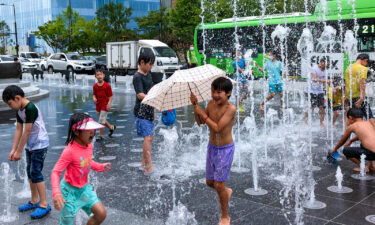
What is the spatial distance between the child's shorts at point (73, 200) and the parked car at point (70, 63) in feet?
98.9

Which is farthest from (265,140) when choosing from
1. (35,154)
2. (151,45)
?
(151,45)

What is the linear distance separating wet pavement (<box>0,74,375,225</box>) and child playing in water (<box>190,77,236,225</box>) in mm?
503

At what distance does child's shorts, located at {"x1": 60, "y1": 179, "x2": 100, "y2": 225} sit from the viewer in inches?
130

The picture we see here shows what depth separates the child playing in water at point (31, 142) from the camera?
4203 millimetres

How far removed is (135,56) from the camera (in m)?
30.0

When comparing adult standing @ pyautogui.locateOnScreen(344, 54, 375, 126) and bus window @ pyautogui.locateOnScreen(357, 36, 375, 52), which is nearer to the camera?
adult standing @ pyautogui.locateOnScreen(344, 54, 375, 126)

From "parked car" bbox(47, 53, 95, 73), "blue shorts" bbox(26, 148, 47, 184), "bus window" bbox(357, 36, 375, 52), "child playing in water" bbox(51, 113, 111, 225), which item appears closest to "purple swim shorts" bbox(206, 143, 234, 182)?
"child playing in water" bbox(51, 113, 111, 225)

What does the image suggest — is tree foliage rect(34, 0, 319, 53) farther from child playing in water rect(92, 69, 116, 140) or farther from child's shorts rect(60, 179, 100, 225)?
child's shorts rect(60, 179, 100, 225)

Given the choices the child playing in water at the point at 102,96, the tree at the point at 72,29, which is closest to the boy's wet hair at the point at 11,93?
the child playing in water at the point at 102,96

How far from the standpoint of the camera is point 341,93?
8.80m

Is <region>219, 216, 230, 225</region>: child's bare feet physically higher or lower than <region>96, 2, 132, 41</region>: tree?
lower

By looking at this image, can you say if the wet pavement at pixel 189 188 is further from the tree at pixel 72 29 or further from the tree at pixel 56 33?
the tree at pixel 56 33

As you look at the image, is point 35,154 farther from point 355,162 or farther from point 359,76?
point 359,76

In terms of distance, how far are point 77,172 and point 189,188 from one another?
2.15 m
